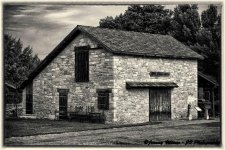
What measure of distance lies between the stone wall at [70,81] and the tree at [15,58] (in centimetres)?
143

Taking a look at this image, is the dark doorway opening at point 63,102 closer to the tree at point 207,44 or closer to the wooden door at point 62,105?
the wooden door at point 62,105

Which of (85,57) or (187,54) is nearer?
(85,57)

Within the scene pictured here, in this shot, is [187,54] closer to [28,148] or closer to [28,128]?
[28,128]

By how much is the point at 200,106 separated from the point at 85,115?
271 inches

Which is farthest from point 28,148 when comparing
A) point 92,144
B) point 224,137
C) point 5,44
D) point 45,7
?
point 224,137

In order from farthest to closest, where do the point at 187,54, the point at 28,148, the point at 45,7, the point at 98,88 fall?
the point at 187,54 → the point at 98,88 → the point at 45,7 → the point at 28,148

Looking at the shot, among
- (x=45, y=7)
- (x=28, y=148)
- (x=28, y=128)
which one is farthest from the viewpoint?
(x=28, y=128)

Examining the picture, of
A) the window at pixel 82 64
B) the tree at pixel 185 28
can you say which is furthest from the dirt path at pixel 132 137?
the tree at pixel 185 28

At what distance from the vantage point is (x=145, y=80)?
26281 millimetres

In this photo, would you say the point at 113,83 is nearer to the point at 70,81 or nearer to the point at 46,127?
the point at 70,81

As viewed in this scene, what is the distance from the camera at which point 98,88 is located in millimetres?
25609

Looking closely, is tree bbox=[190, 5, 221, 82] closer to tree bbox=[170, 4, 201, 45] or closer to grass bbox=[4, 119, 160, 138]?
tree bbox=[170, 4, 201, 45]

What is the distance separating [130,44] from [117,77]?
2000 mm

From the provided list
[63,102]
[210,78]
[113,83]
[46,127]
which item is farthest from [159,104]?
[46,127]
